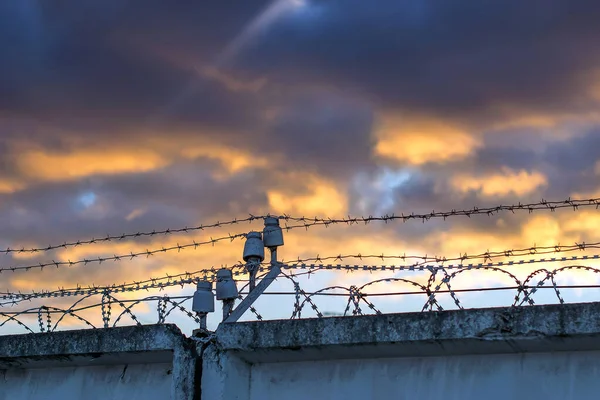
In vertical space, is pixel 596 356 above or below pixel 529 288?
below

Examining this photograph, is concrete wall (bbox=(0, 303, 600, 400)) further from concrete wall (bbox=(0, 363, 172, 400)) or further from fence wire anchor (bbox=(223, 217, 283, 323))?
fence wire anchor (bbox=(223, 217, 283, 323))

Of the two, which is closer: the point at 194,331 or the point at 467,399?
the point at 467,399

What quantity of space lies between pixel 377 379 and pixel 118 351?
263 cm

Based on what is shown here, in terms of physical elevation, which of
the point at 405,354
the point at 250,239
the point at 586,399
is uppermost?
the point at 250,239

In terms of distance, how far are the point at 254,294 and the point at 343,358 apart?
103cm

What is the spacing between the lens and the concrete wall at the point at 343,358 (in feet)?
24.1

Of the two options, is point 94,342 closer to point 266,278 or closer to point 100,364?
point 100,364

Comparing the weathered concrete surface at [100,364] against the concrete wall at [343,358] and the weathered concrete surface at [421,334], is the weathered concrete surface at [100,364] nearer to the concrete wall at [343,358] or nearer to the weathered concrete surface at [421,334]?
A: the concrete wall at [343,358]

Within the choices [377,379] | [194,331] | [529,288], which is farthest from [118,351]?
[529,288]

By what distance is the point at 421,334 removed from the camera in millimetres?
7723

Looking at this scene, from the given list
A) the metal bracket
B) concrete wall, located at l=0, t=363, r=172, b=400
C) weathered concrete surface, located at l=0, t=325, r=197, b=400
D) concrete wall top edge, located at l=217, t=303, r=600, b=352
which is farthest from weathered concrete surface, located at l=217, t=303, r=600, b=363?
concrete wall, located at l=0, t=363, r=172, b=400

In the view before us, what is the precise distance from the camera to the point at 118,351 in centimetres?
905

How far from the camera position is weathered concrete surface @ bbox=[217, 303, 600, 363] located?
7.25 m

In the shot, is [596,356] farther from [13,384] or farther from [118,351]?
[13,384]
